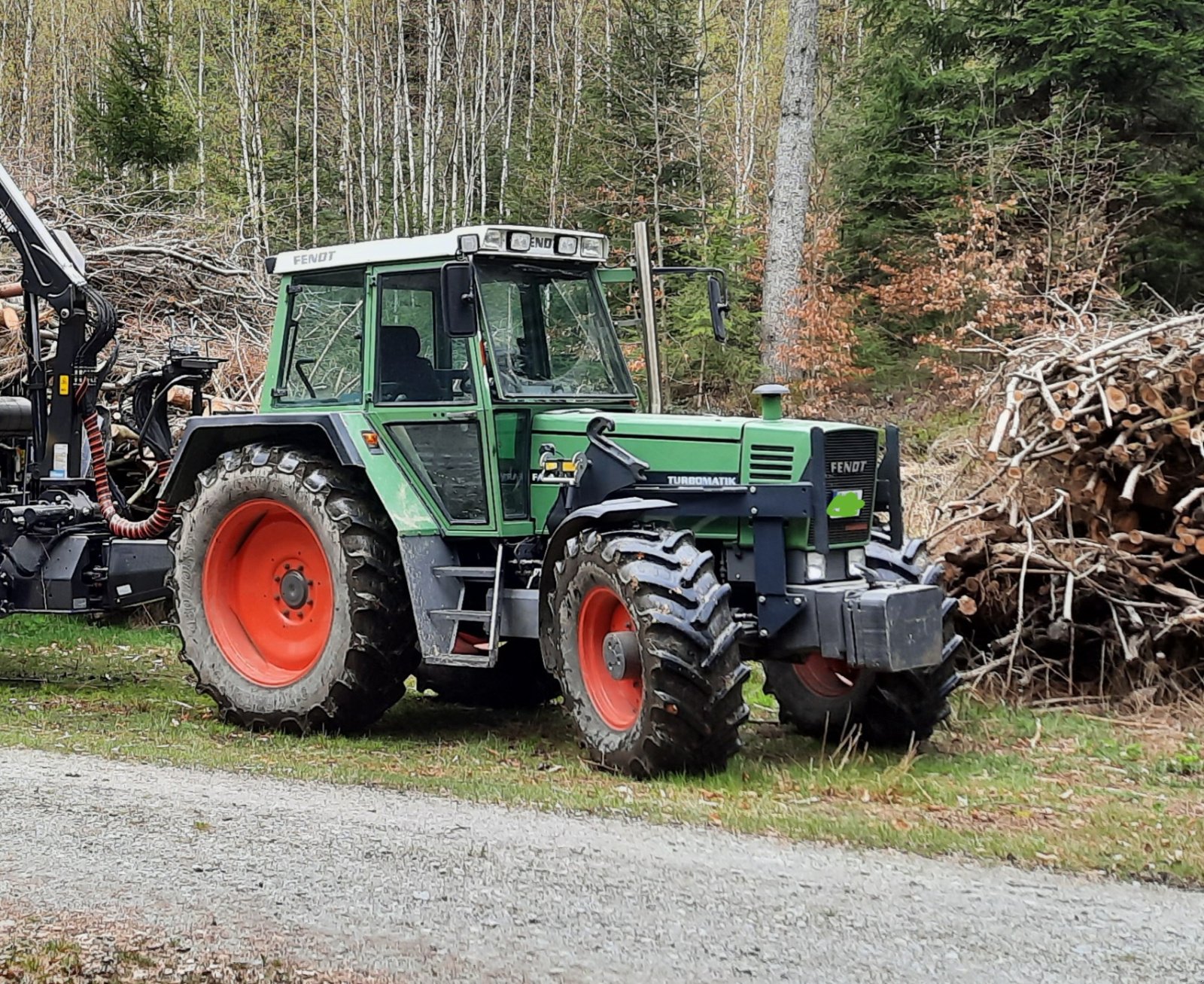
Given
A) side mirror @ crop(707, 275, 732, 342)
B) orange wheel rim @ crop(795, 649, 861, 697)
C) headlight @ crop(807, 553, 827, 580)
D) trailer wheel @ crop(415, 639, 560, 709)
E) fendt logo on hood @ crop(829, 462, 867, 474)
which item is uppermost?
side mirror @ crop(707, 275, 732, 342)

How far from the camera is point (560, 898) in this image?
5270 mm

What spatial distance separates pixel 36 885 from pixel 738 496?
396cm

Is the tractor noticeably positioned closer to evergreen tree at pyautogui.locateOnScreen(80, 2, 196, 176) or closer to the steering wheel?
the steering wheel

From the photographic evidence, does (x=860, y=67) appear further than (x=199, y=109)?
No

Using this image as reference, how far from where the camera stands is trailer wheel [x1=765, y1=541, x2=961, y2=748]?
7934 mm

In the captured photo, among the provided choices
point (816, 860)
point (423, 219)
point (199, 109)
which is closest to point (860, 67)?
point (423, 219)

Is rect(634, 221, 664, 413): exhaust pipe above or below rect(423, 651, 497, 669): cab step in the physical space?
above

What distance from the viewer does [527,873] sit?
5.58 m

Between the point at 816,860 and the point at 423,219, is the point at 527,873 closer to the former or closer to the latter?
the point at 816,860

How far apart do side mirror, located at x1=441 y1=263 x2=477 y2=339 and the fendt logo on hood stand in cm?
205

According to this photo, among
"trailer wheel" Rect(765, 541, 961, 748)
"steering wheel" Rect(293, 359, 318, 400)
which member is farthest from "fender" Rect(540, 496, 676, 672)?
"steering wheel" Rect(293, 359, 318, 400)

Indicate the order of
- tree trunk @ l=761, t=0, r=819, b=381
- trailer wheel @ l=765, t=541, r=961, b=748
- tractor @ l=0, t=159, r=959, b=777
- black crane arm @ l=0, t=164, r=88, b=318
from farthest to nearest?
tree trunk @ l=761, t=0, r=819, b=381 → black crane arm @ l=0, t=164, r=88, b=318 → trailer wheel @ l=765, t=541, r=961, b=748 → tractor @ l=0, t=159, r=959, b=777

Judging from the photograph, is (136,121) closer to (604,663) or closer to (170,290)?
(170,290)

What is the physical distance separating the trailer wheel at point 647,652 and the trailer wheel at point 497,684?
185cm
